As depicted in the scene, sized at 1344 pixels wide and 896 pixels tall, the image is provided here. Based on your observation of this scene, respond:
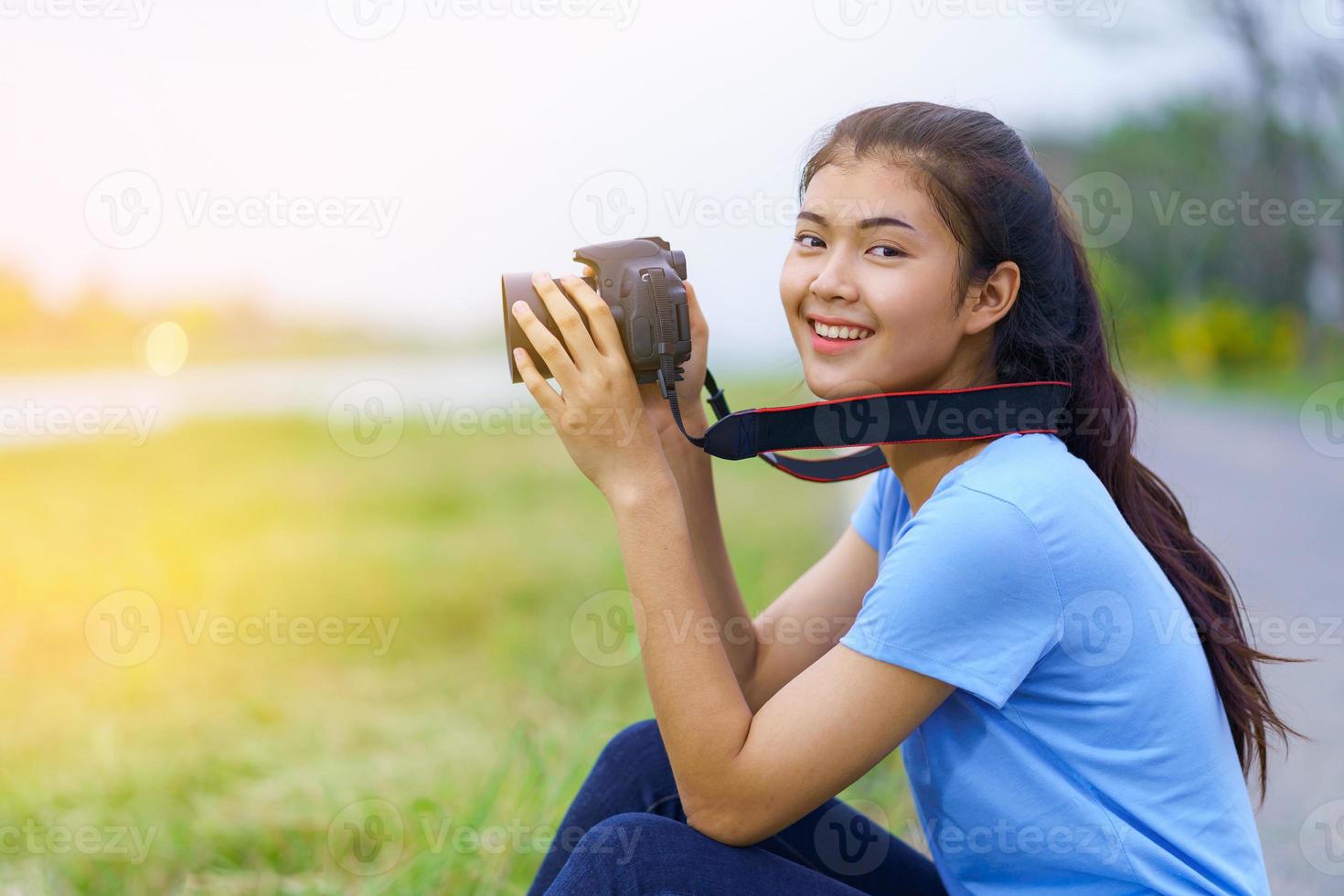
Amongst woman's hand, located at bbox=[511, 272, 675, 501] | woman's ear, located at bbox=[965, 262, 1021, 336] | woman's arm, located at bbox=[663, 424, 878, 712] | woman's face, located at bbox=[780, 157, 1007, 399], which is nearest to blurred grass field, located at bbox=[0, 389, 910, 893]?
woman's arm, located at bbox=[663, 424, 878, 712]

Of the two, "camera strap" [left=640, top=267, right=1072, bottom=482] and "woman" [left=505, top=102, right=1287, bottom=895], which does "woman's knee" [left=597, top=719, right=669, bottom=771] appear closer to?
"woman" [left=505, top=102, right=1287, bottom=895]

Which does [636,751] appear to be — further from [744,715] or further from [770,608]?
[744,715]

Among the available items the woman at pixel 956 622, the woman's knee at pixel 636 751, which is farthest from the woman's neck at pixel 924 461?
the woman's knee at pixel 636 751

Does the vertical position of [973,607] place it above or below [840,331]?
below

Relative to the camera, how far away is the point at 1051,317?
1688mm

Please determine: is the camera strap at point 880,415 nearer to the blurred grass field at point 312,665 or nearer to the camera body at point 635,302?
the camera body at point 635,302

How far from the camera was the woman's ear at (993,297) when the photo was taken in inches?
64.5

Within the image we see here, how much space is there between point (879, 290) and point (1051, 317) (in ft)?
0.89

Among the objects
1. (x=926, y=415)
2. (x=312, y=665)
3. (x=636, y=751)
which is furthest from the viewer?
(x=312, y=665)

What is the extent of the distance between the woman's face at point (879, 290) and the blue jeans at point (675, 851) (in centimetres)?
64

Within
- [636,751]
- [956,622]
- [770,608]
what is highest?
[956,622]

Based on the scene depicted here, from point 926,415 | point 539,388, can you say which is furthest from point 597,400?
point 926,415

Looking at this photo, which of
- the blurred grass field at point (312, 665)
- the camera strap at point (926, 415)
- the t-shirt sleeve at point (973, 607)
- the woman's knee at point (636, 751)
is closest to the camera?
the t-shirt sleeve at point (973, 607)

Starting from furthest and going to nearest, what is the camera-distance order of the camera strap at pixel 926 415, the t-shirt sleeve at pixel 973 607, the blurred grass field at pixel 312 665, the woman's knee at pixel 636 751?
1. the blurred grass field at pixel 312 665
2. the woman's knee at pixel 636 751
3. the camera strap at pixel 926 415
4. the t-shirt sleeve at pixel 973 607
